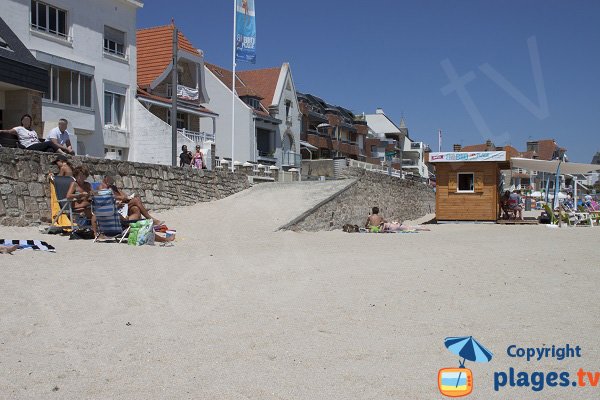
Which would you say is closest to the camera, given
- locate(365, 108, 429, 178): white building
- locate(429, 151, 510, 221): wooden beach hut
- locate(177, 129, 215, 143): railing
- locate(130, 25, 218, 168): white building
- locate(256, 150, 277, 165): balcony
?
locate(429, 151, 510, 221): wooden beach hut

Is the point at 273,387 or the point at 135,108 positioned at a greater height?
the point at 135,108

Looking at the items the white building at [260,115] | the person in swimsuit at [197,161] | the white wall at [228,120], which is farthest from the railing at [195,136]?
the person in swimsuit at [197,161]

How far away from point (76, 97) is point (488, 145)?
48380mm

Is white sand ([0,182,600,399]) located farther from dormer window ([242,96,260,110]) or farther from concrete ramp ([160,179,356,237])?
dormer window ([242,96,260,110])

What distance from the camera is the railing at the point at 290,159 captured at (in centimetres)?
4335

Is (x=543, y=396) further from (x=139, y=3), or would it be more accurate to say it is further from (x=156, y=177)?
(x=139, y=3)

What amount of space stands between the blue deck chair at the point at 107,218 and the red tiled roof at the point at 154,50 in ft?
69.1

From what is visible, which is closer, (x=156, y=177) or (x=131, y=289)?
(x=131, y=289)

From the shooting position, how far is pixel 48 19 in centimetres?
2188

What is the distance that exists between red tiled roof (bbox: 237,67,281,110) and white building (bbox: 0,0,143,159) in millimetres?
19141

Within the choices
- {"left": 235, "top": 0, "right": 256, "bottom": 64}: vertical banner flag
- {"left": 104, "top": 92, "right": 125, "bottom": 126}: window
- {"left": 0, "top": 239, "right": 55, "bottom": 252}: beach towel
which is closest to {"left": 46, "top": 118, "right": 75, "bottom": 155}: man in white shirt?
{"left": 0, "top": 239, "right": 55, "bottom": 252}: beach towel

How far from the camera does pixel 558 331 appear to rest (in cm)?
480

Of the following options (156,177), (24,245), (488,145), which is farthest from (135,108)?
(488,145)

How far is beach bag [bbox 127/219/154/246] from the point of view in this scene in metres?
9.52
